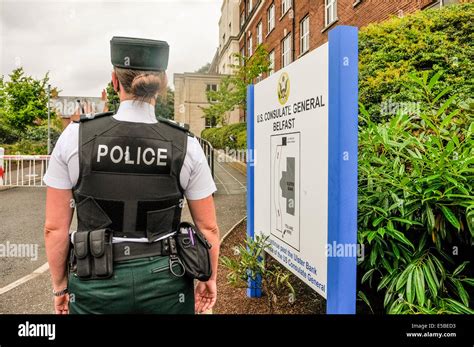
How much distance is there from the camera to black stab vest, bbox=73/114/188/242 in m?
1.94

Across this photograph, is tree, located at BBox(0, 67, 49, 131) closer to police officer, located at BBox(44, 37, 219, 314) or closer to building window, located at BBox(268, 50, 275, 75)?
building window, located at BBox(268, 50, 275, 75)

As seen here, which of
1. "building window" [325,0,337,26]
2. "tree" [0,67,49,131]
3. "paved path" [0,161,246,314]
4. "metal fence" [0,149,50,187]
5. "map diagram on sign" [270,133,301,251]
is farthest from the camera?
"building window" [325,0,337,26]

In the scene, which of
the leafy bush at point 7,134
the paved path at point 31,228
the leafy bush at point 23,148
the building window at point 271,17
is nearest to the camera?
the paved path at point 31,228

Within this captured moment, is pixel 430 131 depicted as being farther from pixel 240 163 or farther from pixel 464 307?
pixel 240 163

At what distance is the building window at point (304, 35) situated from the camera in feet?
60.5

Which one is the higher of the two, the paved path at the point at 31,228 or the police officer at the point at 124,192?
the police officer at the point at 124,192

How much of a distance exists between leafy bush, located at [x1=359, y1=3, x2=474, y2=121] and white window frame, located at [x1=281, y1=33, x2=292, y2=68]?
44.7 feet

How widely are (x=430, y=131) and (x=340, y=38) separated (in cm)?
172

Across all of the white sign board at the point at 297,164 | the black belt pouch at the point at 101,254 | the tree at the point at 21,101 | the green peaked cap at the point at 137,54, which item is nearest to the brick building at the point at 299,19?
the white sign board at the point at 297,164

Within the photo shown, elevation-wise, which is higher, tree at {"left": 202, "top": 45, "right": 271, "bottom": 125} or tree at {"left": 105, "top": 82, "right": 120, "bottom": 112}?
tree at {"left": 202, "top": 45, "right": 271, "bottom": 125}

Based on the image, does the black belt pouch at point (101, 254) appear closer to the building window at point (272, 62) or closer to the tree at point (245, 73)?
the tree at point (245, 73)

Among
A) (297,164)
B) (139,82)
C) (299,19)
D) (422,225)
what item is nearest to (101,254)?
(139,82)

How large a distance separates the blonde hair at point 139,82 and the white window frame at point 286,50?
61.5 ft

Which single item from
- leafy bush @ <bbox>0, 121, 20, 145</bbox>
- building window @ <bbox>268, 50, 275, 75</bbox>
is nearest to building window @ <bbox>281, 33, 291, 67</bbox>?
building window @ <bbox>268, 50, 275, 75</bbox>
